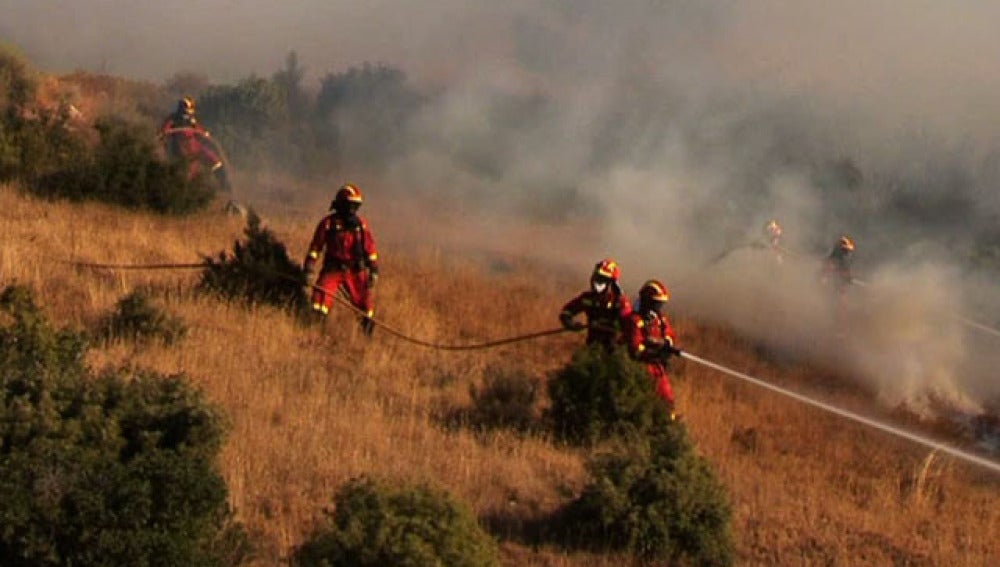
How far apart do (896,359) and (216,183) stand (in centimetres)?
1003

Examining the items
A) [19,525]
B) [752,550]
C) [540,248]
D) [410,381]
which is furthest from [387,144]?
[19,525]

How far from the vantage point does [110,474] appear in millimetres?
6086

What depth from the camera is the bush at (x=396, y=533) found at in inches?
240

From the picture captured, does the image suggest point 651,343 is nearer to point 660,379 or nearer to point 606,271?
point 660,379

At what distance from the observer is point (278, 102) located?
34312mm

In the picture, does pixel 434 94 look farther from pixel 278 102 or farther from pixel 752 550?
pixel 752 550

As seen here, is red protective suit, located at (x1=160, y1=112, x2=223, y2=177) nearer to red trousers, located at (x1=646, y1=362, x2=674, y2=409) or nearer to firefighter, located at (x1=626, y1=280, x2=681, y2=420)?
firefighter, located at (x1=626, y1=280, x2=681, y2=420)

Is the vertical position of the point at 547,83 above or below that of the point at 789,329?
above

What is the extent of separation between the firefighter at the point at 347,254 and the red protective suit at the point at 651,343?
2795 millimetres

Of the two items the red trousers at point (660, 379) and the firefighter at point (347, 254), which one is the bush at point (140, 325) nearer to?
the firefighter at point (347, 254)

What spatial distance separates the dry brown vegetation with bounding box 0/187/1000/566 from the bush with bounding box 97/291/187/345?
0.65 feet

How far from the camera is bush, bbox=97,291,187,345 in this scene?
435 inches

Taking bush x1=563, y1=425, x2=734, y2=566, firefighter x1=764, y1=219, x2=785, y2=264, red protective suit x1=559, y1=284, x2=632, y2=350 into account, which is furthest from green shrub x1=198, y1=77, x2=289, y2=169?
bush x1=563, y1=425, x2=734, y2=566

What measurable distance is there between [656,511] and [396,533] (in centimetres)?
240
